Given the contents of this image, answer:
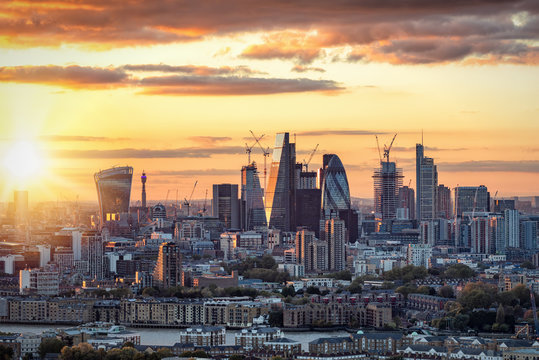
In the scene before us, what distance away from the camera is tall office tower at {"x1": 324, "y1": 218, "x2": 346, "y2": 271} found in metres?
55.7

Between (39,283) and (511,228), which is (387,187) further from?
(39,283)

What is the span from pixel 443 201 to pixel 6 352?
67097mm

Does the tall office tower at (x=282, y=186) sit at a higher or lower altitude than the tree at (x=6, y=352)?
higher

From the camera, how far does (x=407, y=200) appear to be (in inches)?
3556

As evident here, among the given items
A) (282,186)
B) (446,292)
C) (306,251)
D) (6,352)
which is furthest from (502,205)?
(6,352)

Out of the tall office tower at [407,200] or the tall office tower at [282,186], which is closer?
the tall office tower at [282,186]

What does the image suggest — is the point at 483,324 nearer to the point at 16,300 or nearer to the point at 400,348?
the point at 400,348

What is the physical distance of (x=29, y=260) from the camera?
5284 cm

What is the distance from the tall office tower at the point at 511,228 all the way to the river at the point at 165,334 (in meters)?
37.6

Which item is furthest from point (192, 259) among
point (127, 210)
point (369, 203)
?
point (369, 203)

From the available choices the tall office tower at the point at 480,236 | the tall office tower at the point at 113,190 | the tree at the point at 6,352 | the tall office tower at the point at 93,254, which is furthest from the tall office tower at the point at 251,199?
the tree at the point at 6,352

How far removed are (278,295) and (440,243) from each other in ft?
114

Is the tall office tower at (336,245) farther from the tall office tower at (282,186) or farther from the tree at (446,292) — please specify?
the tall office tower at (282,186)

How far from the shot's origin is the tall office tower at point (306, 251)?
181 ft
